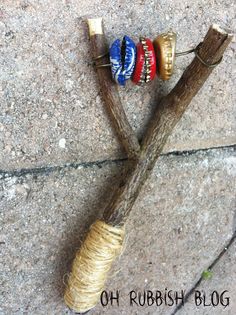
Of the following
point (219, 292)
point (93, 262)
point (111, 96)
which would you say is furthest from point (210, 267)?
point (111, 96)

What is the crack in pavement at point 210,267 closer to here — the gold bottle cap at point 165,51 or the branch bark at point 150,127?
the branch bark at point 150,127

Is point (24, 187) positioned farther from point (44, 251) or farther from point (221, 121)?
point (221, 121)

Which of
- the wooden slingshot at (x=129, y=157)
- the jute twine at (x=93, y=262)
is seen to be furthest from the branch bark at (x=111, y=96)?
the jute twine at (x=93, y=262)

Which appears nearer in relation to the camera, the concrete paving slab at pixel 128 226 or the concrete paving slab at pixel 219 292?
the concrete paving slab at pixel 128 226

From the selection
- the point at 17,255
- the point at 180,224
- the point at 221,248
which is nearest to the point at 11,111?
the point at 17,255

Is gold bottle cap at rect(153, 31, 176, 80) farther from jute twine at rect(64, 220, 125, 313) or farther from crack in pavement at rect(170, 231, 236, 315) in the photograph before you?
crack in pavement at rect(170, 231, 236, 315)

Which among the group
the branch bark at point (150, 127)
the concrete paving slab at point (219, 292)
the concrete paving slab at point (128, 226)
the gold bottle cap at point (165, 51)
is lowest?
the concrete paving slab at point (219, 292)
